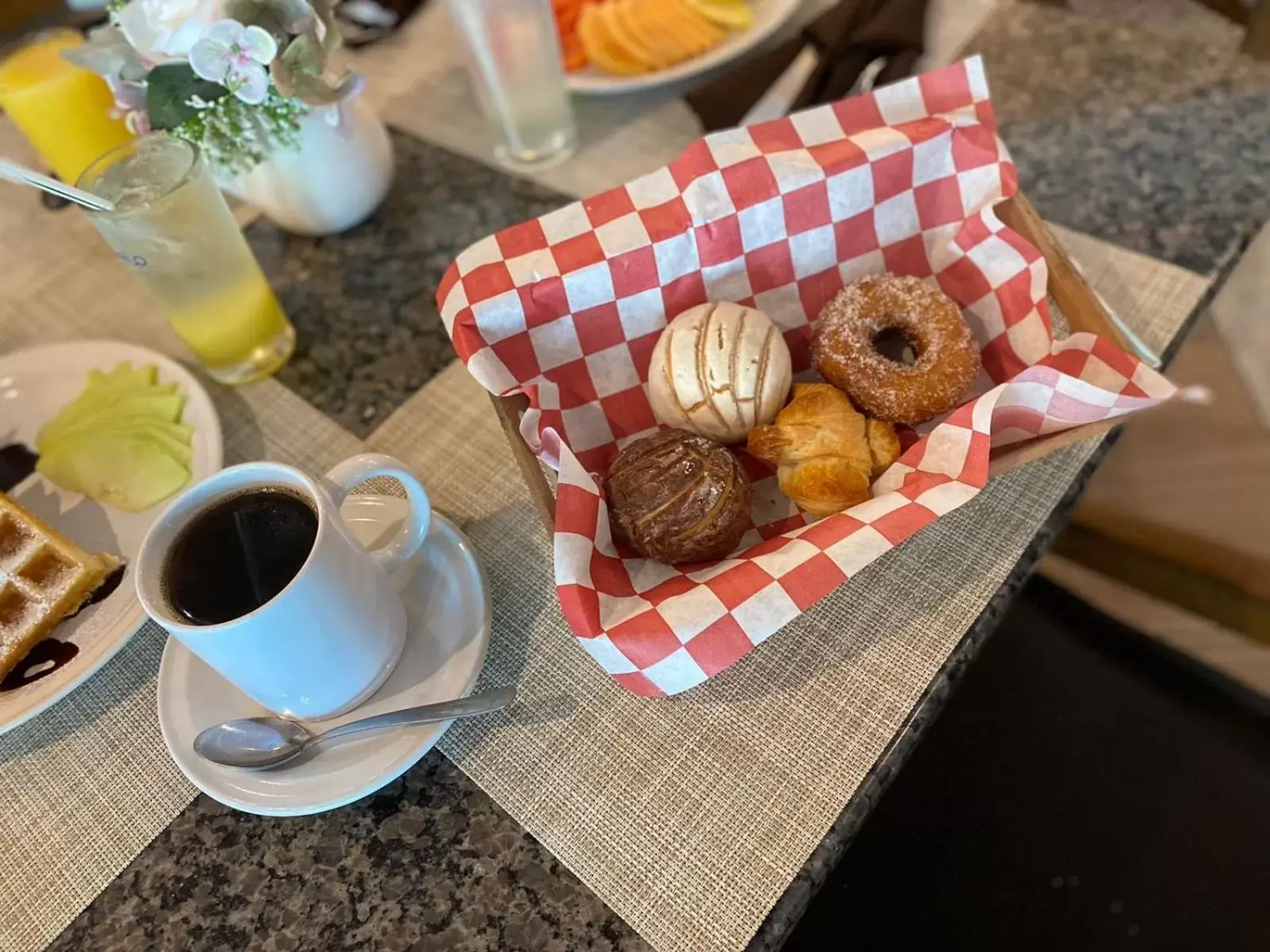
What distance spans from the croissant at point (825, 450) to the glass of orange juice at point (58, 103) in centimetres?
86

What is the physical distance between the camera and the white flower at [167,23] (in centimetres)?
83

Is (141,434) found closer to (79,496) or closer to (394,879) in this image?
(79,496)

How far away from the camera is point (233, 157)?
95 centimetres

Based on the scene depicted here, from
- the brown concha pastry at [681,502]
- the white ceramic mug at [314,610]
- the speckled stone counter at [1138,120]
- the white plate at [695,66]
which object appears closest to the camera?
the white ceramic mug at [314,610]

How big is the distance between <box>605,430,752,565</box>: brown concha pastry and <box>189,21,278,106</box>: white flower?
1.75ft

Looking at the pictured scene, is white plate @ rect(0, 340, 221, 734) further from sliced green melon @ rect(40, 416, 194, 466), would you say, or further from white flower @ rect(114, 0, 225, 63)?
white flower @ rect(114, 0, 225, 63)

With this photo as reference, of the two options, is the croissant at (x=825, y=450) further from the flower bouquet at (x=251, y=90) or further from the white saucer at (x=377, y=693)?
the flower bouquet at (x=251, y=90)

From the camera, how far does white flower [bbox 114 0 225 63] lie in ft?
2.71

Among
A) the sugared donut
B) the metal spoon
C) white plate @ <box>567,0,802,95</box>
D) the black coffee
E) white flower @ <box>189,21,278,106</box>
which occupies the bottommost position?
the metal spoon

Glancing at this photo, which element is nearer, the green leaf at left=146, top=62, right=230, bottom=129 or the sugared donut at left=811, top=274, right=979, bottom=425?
the sugared donut at left=811, top=274, right=979, bottom=425

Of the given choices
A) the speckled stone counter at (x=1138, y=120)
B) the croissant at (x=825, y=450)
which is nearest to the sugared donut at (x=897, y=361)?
the croissant at (x=825, y=450)

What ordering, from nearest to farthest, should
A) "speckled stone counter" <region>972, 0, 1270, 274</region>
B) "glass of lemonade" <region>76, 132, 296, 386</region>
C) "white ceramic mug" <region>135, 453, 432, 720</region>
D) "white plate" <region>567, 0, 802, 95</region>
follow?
"white ceramic mug" <region>135, 453, 432, 720</region>
"glass of lemonade" <region>76, 132, 296, 386</region>
"speckled stone counter" <region>972, 0, 1270, 274</region>
"white plate" <region>567, 0, 802, 95</region>

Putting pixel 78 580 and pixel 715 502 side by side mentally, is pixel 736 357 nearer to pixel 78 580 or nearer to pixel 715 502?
pixel 715 502

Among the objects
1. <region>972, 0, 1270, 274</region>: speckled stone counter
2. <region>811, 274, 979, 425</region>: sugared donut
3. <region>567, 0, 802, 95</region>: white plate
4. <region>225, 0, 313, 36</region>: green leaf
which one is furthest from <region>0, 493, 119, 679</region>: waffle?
<region>972, 0, 1270, 274</region>: speckled stone counter
